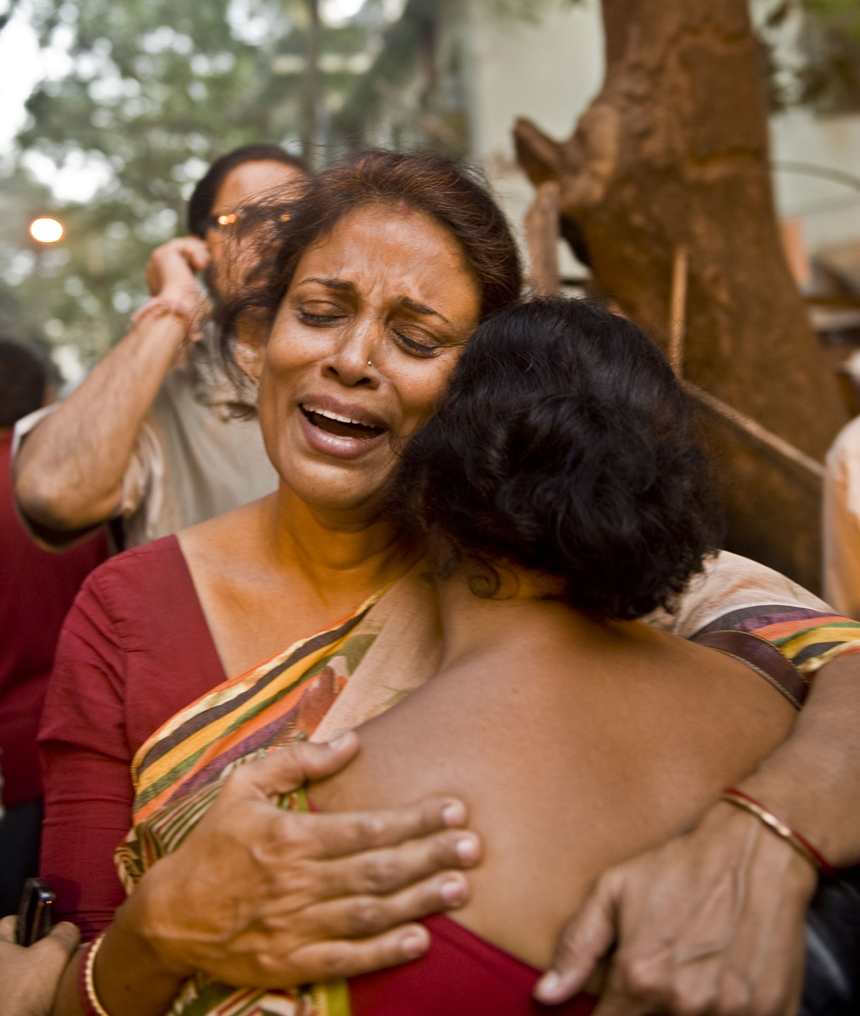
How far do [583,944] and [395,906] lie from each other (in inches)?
8.7

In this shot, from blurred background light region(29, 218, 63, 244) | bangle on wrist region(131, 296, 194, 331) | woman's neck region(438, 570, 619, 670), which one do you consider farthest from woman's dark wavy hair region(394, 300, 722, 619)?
blurred background light region(29, 218, 63, 244)

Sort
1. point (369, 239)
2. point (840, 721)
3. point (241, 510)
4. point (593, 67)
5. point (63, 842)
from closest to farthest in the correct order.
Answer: point (840, 721) < point (63, 842) < point (369, 239) < point (241, 510) < point (593, 67)

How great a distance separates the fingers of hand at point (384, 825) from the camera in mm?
1123

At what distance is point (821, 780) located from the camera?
1270 mm

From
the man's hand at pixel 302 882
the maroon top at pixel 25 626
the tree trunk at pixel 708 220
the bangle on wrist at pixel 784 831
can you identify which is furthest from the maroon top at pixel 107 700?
the tree trunk at pixel 708 220

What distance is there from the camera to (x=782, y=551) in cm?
383

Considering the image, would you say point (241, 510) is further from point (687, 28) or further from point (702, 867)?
point (687, 28)

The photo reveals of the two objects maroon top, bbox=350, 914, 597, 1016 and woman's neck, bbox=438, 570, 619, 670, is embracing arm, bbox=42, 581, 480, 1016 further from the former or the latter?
woman's neck, bbox=438, 570, 619, 670

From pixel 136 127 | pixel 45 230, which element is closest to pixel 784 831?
pixel 45 230

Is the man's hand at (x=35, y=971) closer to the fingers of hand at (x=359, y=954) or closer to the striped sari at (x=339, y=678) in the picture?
the striped sari at (x=339, y=678)

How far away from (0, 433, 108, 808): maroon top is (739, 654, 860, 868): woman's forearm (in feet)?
7.03

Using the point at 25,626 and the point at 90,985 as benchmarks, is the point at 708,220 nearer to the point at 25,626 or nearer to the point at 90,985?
the point at 25,626

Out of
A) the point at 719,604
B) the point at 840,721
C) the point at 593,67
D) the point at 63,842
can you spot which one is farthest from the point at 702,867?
the point at 593,67

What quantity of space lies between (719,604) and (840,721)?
0.39 meters
